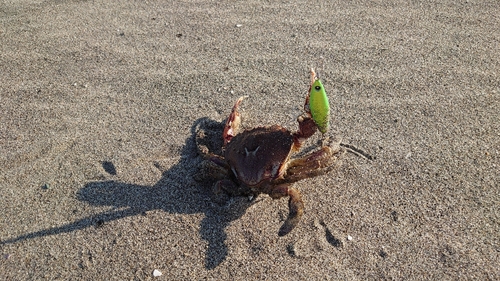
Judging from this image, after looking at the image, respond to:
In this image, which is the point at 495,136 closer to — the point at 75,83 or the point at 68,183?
the point at 68,183

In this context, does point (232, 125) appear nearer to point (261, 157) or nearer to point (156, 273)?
point (261, 157)

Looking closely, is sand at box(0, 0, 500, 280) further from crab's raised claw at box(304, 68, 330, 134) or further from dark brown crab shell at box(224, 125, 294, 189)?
crab's raised claw at box(304, 68, 330, 134)

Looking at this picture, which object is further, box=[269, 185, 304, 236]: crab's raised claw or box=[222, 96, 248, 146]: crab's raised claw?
box=[222, 96, 248, 146]: crab's raised claw

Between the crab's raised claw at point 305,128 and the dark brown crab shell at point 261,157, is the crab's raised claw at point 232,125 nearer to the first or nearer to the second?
the dark brown crab shell at point 261,157

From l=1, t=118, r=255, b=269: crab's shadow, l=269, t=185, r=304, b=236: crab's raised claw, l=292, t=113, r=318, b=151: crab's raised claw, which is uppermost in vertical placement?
l=292, t=113, r=318, b=151: crab's raised claw

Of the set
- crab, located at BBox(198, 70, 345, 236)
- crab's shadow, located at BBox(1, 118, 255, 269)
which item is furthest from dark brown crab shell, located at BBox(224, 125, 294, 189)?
crab's shadow, located at BBox(1, 118, 255, 269)

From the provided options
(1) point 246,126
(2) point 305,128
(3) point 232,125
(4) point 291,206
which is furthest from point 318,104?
(1) point 246,126
